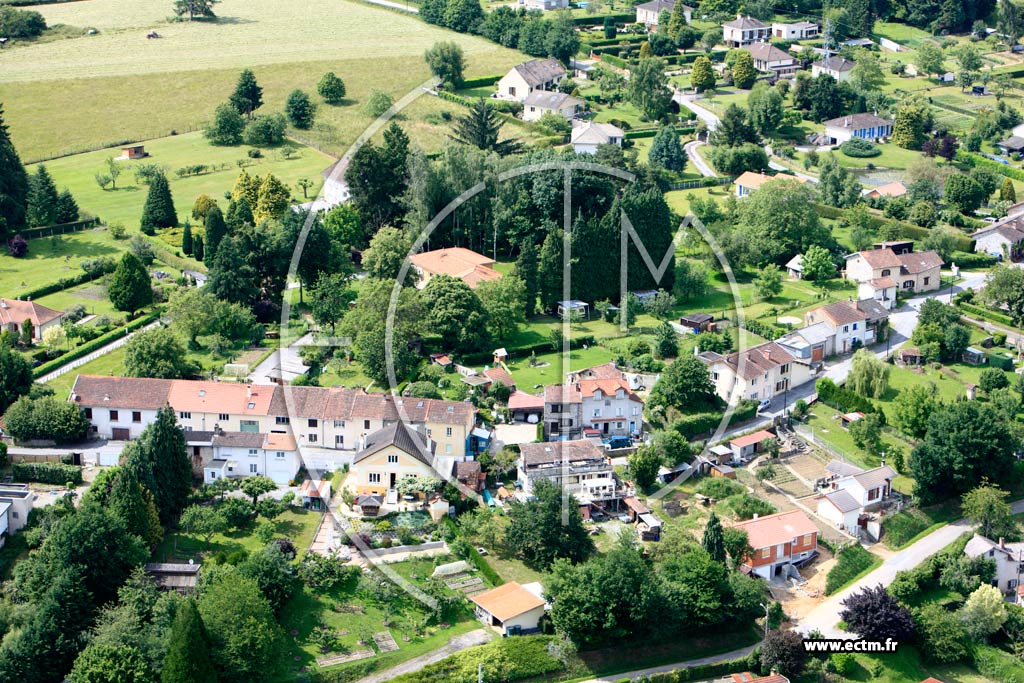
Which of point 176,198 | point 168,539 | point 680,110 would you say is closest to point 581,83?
point 680,110

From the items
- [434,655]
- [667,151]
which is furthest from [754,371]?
[667,151]

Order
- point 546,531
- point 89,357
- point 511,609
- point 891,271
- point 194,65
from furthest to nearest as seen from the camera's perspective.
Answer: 1. point 194,65
2. point 891,271
3. point 89,357
4. point 546,531
5. point 511,609

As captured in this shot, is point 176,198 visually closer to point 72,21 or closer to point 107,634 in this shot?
point 72,21

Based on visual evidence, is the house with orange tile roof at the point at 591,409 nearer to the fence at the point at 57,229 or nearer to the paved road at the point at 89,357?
Result: the paved road at the point at 89,357

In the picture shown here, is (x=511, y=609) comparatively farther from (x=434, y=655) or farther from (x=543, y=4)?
(x=543, y=4)

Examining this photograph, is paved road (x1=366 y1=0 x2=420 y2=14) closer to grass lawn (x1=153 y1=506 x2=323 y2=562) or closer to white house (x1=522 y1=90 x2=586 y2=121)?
white house (x1=522 y1=90 x2=586 y2=121)

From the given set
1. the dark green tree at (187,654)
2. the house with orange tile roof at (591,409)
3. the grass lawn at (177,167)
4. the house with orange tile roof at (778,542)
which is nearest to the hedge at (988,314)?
the house with orange tile roof at (591,409)

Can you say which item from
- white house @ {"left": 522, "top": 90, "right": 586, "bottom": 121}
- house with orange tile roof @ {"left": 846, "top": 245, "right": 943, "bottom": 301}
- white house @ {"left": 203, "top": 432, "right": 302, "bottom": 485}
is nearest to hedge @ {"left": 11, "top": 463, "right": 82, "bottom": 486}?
white house @ {"left": 203, "top": 432, "right": 302, "bottom": 485}
